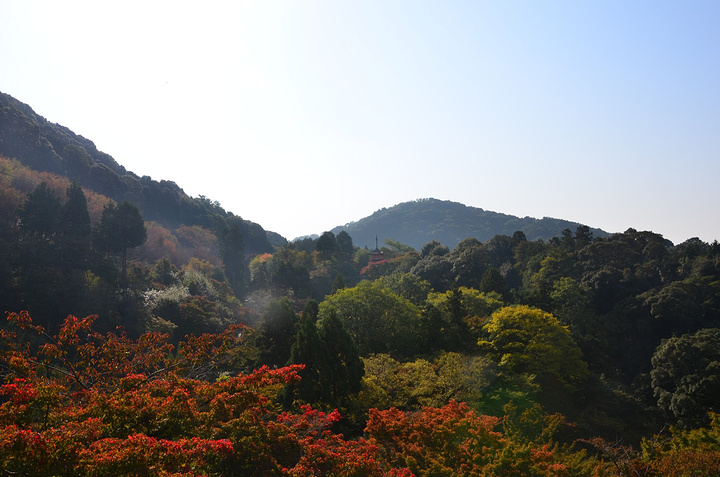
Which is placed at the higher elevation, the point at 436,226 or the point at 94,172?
the point at 436,226

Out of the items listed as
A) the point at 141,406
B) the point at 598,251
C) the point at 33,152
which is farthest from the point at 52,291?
the point at 598,251

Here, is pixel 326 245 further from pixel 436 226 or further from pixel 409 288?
pixel 436 226

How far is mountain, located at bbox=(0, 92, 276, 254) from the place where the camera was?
51219 millimetres

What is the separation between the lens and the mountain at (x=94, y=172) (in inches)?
2016

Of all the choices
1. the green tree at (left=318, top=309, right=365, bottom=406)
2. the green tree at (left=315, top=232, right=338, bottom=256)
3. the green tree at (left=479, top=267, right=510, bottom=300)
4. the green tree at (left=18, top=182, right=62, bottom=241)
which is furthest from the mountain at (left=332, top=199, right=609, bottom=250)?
the green tree at (left=318, top=309, right=365, bottom=406)

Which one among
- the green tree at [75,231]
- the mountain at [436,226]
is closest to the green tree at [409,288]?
the green tree at [75,231]

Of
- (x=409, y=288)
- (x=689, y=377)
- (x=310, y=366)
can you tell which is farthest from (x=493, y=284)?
(x=310, y=366)

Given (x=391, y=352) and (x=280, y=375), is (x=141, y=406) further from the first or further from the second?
(x=391, y=352)

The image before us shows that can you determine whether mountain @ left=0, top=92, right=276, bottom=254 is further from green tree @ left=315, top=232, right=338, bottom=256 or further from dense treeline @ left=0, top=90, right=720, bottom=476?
green tree @ left=315, top=232, right=338, bottom=256

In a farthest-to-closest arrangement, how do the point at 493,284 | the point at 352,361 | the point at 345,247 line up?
1. the point at 345,247
2. the point at 493,284
3. the point at 352,361

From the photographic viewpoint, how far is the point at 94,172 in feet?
198

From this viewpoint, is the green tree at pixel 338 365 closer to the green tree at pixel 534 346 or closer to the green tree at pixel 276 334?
the green tree at pixel 276 334

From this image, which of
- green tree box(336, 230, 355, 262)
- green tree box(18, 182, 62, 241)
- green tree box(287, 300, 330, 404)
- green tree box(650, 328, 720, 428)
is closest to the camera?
green tree box(287, 300, 330, 404)

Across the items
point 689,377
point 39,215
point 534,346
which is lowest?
point 39,215
